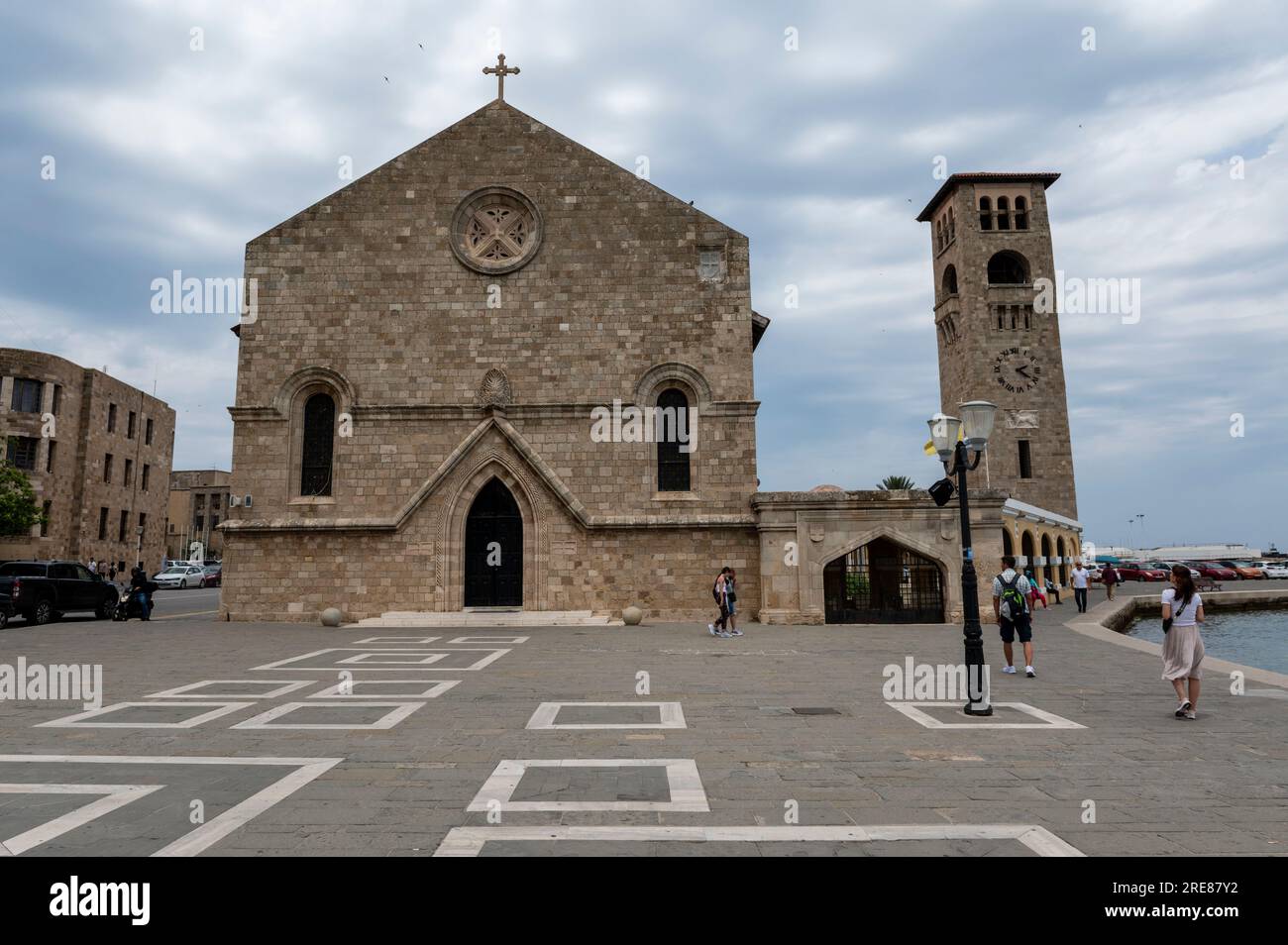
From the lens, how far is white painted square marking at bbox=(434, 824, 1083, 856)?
453 centimetres

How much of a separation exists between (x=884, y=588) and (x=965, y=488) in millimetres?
11630

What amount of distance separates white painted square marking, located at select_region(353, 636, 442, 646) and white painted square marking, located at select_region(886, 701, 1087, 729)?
1116cm

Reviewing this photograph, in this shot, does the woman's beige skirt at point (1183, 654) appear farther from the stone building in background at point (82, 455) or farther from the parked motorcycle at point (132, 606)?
the stone building in background at point (82, 455)

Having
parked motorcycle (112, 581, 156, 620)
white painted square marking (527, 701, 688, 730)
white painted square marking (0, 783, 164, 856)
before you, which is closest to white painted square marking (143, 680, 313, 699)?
white painted square marking (527, 701, 688, 730)

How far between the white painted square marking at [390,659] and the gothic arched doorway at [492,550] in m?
6.52

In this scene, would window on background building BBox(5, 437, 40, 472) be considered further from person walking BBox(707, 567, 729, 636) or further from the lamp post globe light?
the lamp post globe light

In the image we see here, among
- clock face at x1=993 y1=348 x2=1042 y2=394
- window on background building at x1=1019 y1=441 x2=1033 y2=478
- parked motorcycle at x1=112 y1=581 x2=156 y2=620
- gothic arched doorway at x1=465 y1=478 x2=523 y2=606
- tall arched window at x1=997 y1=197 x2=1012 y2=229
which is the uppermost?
tall arched window at x1=997 y1=197 x2=1012 y2=229

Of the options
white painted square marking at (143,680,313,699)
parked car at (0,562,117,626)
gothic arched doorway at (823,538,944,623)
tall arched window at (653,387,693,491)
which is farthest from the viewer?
tall arched window at (653,387,693,491)

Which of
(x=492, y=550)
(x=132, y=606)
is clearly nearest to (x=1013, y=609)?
(x=492, y=550)

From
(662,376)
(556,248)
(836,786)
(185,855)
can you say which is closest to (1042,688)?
(836,786)

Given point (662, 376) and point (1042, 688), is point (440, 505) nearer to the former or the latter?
point (662, 376)

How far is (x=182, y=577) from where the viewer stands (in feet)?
157

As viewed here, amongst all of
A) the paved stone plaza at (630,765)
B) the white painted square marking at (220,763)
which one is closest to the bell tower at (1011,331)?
the paved stone plaza at (630,765)

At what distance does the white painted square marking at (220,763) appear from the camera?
4484 millimetres
